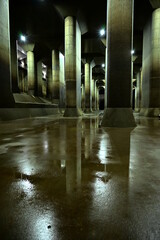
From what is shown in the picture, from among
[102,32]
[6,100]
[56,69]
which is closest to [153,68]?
[102,32]

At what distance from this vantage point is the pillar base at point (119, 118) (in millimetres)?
5766

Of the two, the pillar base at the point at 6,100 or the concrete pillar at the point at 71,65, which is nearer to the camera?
the pillar base at the point at 6,100

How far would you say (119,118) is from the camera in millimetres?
5824

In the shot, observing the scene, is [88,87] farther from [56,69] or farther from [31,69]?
[31,69]

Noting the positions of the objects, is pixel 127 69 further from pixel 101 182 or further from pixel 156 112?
pixel 156 112

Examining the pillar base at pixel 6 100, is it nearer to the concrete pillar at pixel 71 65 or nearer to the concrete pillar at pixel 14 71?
the concrete pillar at pixel 71 65

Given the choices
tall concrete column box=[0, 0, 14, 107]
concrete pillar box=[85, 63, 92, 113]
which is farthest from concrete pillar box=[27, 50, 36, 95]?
tall concrete column box=[0, 0, 14, 107]

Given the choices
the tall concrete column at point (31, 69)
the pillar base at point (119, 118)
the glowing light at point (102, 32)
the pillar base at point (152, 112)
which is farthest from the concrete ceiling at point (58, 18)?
the pillar base at point (119, 118)

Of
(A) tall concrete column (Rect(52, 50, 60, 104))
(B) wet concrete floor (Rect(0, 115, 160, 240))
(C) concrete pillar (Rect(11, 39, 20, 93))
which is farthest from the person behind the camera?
(A) tall concrete column (Rect(52, 50, 60, 104))

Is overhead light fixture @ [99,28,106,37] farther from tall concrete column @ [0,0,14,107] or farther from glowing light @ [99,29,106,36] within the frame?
tall concrete column @ [0,0,14,107]

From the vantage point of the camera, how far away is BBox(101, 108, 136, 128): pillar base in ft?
18.9

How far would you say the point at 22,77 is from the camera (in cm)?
2552

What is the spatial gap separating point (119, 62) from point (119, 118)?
2303 millimetres

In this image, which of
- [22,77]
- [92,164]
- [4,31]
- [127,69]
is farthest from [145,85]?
[22,77]
